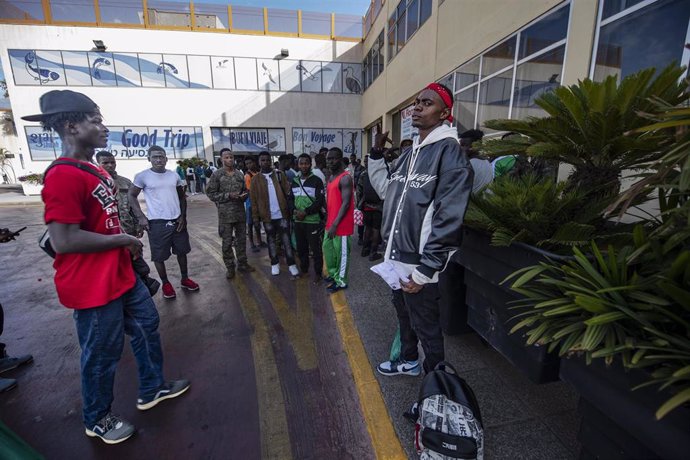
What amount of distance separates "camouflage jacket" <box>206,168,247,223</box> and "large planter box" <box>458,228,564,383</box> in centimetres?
350

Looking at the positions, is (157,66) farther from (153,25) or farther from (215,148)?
(215,148)

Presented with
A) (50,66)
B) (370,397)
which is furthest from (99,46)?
(370,397)

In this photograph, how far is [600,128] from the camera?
1.69m

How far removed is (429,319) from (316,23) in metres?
22.9

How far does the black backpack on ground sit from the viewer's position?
159 cm

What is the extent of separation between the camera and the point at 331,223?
4.19 m

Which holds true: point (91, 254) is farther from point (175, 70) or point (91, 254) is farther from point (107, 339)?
point (175, 70)

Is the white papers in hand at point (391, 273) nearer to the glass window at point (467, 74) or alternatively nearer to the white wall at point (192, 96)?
the glass window at point (467, 74)

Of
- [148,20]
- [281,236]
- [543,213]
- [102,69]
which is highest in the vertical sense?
[148,20]

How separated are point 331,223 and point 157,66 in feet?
67.0

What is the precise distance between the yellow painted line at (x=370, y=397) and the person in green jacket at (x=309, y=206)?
4.37 feet

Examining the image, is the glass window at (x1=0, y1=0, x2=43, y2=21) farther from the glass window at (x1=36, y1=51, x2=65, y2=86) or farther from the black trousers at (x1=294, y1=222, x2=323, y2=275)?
the black trousers at (x1=294, y1=222, x2=323, y2=275)

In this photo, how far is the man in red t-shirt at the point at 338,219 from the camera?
157 inches

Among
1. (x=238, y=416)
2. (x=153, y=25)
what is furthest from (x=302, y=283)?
(x=153, y=25)
